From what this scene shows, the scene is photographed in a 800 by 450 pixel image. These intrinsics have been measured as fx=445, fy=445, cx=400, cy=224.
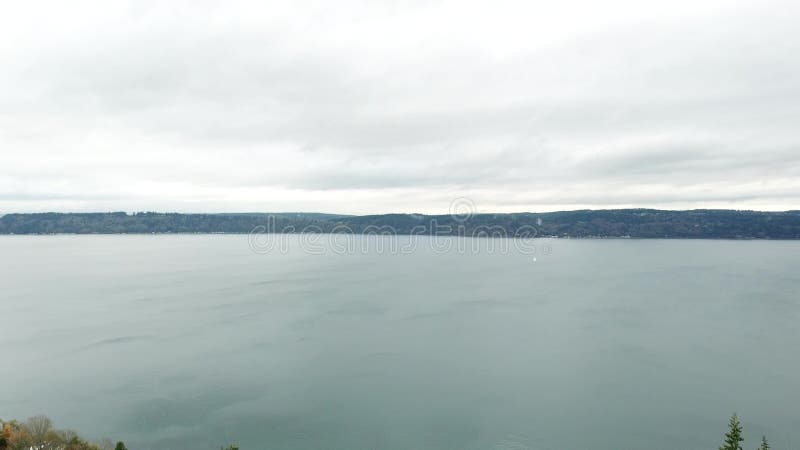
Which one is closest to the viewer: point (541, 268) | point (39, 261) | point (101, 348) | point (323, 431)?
point (323, 431)

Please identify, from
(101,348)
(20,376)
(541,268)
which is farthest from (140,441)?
(541,268)

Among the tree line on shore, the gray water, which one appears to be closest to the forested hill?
the gray water

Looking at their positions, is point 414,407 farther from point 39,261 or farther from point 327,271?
point 39,261

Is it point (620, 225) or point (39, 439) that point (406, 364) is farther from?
point (620, 225)

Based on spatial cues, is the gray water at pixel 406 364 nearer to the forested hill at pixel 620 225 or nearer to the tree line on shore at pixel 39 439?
the tree line on shore at pixel 39 439

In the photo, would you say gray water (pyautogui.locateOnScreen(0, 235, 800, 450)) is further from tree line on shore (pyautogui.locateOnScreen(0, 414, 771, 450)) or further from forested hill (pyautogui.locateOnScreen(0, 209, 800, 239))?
forested hill (pyautogui.locateOnScreen(0, 209, 800, 239))

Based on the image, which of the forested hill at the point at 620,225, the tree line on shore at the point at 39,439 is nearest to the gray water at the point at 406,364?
the tree line on shore at the point at 39,439

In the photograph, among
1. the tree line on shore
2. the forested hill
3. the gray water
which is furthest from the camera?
the forested hill

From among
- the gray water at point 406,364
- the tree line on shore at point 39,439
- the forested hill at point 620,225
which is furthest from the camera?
the forested hill at point 620,225
